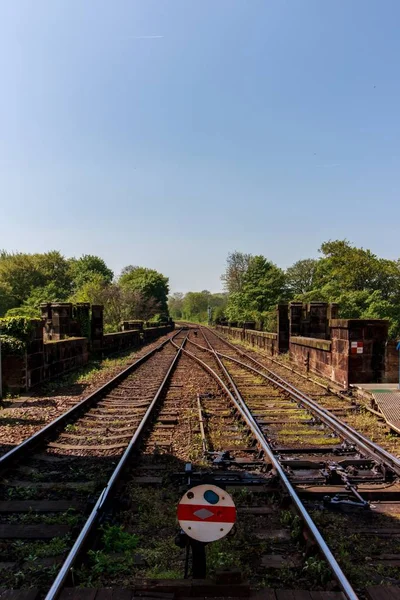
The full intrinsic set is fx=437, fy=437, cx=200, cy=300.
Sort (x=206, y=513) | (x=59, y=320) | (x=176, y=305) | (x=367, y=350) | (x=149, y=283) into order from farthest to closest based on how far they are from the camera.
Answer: (x=176, y=305)
(x=149, y=283)
(x=59, y=320)
(x=367, y=350)
(x=206, y=513)

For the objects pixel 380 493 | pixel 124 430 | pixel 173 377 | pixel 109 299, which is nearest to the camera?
pixel 380 493

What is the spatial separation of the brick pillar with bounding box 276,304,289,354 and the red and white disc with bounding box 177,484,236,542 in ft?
52.6

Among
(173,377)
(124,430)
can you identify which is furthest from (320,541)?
(173,377)

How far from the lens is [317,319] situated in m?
17.2

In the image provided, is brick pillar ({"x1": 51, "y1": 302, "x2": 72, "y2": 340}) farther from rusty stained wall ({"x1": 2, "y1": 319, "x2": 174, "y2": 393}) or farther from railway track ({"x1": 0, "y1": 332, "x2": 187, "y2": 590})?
railway track ({"x1": 0, "y1": 332, "x2": 187, "y2": 590})

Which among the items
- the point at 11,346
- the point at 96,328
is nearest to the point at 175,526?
the point at 11,346

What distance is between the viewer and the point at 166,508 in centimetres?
409

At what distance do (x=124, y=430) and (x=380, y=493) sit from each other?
A: 12.4ft

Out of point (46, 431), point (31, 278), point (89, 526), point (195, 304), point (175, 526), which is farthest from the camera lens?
point (195, 304)

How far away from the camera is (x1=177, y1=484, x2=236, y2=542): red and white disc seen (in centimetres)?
274

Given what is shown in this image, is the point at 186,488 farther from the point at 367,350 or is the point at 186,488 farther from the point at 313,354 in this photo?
the point at 313,354

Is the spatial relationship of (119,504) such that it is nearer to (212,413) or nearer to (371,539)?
(371,539)

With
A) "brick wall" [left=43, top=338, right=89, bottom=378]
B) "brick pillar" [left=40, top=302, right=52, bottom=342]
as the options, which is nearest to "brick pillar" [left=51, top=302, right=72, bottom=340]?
"brick pillar" [left=40, top=302, right=52, bottom=342]

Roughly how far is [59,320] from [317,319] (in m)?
9.71
